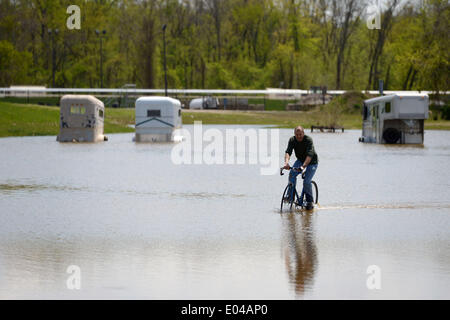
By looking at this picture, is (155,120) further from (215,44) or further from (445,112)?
(215,44)

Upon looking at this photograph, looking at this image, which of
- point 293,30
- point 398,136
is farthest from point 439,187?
point 293,30

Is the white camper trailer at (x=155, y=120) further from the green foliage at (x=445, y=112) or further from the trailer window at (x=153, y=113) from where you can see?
the green foliage at (x=445, y=112)

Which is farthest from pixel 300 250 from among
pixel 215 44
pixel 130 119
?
pixel 215 44

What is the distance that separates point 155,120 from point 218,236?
107 ft

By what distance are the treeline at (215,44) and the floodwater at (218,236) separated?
240ft

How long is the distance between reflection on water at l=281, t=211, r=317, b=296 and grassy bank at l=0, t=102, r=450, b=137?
126ft

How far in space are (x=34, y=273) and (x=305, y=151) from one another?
6.82 metres

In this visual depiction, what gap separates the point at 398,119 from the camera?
44.7 m

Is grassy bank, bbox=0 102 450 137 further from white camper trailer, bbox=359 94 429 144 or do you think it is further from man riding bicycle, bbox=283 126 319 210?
man riding bicycle, bbox=283 126 319 210

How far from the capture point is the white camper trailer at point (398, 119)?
43406 mm

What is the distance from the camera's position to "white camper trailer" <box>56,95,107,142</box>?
147 feet

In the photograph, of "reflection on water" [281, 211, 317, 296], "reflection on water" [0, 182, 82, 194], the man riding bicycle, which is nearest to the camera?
"reflection on water" [281, 211, 317, 296]

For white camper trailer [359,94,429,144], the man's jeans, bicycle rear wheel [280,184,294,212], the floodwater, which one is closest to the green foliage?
white camper trailer [359,94,429,144]

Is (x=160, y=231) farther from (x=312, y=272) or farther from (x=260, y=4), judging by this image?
(x=260, y=4)
